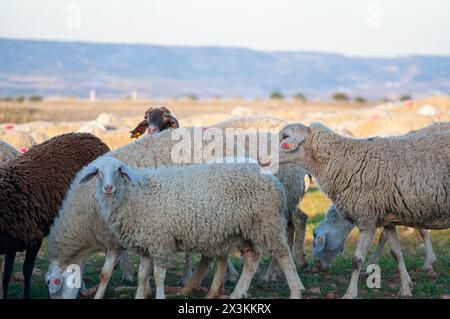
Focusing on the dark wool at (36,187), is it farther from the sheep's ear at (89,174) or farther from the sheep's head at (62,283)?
the sheep's ear at (89,174)

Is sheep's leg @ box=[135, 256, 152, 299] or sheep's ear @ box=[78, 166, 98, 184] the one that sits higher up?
sheep's ear @ box=[78, 166, 98, 184]

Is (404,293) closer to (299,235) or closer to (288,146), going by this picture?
(299,235)

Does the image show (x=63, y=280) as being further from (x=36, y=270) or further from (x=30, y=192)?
(x=36, y=270)

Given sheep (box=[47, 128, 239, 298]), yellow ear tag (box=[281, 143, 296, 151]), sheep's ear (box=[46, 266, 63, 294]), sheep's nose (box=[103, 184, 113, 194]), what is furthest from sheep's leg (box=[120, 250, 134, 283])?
yellow ear tag (box=[281, 143, 296, 151])

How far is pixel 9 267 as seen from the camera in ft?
27.0

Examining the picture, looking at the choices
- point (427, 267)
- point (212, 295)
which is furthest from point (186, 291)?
point (427, 267)

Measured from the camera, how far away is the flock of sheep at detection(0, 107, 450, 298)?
772 cm

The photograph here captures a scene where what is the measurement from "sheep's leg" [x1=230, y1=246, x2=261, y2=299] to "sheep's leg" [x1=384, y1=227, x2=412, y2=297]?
1706 mm

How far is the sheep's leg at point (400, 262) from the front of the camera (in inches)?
332

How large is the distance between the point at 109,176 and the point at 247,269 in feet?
6.00

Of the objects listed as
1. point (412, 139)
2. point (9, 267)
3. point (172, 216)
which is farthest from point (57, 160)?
point (412, 139)

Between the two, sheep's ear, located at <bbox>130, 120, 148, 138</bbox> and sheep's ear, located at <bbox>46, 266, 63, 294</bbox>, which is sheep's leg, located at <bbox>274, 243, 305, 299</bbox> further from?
sheep's ear, located at <bbox>130, 120, 148, 138</bbox>

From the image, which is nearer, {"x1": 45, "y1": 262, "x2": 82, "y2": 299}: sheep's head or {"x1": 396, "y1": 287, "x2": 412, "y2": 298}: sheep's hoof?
{"x1": 45, "y1": 262, "x2": 82, "y2": 299}: sheep's head

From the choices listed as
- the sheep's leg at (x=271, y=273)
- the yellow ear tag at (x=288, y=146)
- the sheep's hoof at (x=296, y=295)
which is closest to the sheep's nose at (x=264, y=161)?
the yellow ear tag at (x=288, y=146)
